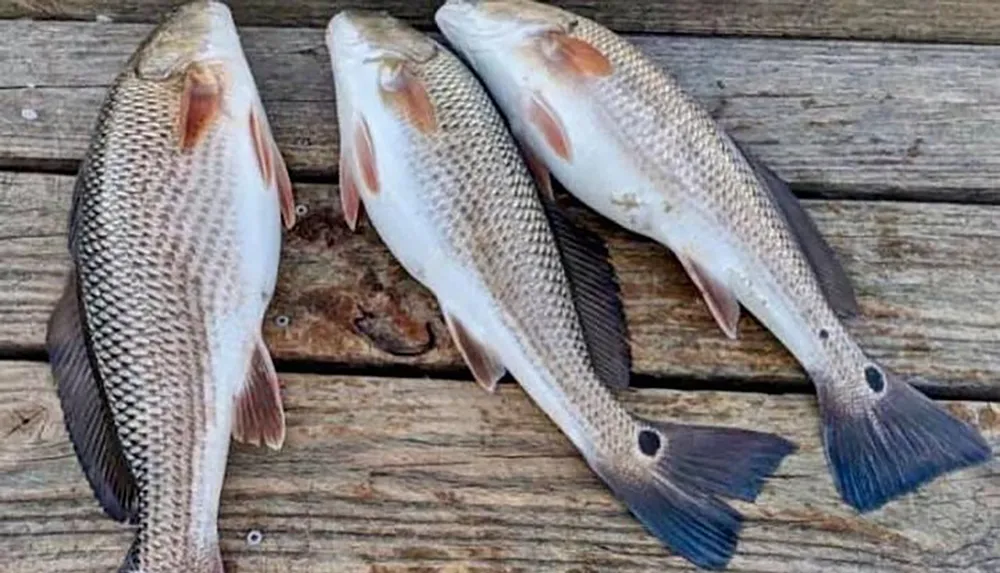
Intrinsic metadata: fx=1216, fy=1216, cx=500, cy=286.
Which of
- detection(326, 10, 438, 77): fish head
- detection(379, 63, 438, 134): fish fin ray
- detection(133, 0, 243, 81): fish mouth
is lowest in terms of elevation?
detection(133, 0, 243, 81): fish mouth

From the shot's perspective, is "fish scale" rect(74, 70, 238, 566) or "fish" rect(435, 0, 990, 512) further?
"fish" rect(435, 0, 990, 512)

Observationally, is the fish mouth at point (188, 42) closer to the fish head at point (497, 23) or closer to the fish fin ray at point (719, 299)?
the fish head at point (497, 23)

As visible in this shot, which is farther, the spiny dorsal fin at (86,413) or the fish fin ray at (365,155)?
the fish fin ray at (365,155)

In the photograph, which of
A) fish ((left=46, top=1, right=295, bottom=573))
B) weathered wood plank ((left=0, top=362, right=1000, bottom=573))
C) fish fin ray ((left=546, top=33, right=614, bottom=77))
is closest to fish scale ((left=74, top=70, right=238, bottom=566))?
fish ((left=46, top=1, right=295, bottom=573))

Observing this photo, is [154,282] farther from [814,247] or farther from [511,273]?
[814,247]

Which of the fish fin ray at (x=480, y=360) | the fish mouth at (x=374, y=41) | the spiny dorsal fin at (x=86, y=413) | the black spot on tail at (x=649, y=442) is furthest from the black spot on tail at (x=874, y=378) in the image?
the spiny dorsal fin at (x=86, y=413)

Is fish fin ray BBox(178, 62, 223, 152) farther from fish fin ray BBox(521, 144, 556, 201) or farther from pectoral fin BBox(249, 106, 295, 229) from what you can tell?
fish fin ray BBox(521, 144, 556, 201)
